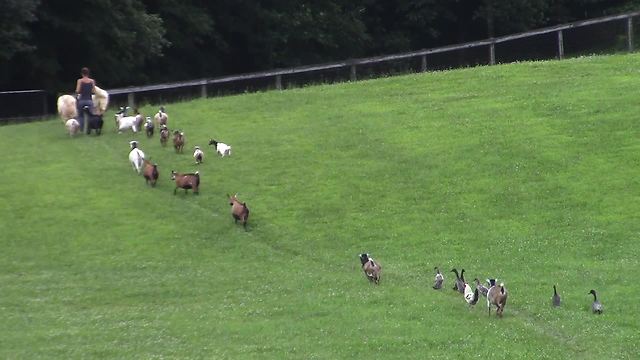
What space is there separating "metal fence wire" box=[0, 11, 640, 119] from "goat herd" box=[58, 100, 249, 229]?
8.95 m

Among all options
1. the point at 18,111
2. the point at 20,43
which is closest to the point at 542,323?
the point at 18,111

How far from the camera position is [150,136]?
4722cm

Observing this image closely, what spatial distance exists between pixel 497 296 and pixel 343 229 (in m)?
9.61

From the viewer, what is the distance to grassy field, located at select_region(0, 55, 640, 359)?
25.2 m

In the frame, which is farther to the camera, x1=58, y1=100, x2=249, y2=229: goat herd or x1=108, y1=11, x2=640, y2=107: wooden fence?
x1=108, y1=11, x2=640, y2=107: wooden fence

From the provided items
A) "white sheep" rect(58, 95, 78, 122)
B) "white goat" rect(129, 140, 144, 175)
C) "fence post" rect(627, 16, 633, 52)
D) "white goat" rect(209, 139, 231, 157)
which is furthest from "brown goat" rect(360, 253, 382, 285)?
"fence post" rect(627, 16, 633, 52)

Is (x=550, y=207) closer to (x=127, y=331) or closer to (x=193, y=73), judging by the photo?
(x=127, y=331)

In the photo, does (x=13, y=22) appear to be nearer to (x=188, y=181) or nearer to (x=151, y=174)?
(x=151, y=174)

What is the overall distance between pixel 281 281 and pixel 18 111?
33.0m

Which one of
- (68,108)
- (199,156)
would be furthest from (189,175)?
(68,108)

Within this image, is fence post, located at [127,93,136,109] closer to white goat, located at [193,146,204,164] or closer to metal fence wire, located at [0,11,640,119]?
metal fence wire, located at [0,11,640,119]

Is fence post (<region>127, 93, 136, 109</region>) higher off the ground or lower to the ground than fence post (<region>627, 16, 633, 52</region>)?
lower

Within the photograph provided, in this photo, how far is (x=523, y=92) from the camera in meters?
50.0

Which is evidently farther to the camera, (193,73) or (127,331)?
(193,73)
